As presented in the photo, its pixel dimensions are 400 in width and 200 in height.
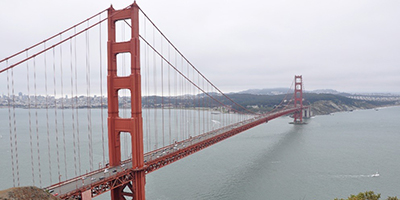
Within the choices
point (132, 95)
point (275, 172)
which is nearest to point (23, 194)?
point (132, 95)

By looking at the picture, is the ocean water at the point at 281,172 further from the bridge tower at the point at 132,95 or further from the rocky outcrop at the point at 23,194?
the rocky outcrop at the point at 23,194

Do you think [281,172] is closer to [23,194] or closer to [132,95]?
[132,95]

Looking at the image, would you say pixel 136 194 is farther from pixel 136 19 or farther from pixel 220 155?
pixel 220 155

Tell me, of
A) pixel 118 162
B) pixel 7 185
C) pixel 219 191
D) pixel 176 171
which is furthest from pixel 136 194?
pixel 7 185

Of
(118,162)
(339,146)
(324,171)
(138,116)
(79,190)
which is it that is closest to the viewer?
(79,190)

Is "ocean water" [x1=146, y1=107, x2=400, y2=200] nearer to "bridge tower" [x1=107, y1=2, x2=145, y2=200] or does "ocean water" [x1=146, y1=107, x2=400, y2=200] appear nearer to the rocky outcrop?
"bridge tower" [x1=107, y1=2, x2=145, y2=200]

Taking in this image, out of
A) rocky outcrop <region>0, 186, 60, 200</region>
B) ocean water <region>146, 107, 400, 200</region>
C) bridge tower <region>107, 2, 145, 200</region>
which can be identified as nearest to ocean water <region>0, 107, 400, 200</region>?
ocean water <region>146, 107, 400, 200</region>
